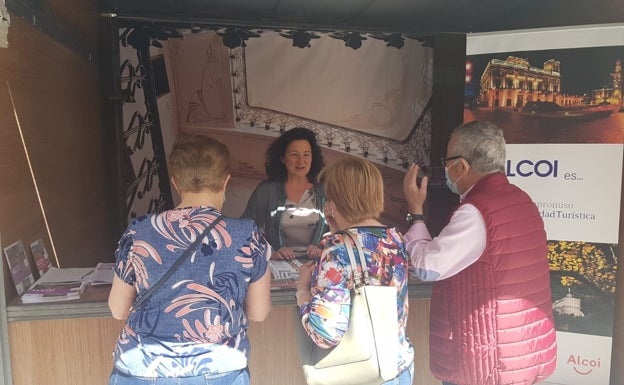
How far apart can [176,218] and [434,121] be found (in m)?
3.52

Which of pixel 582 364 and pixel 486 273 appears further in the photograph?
pixel 582 364

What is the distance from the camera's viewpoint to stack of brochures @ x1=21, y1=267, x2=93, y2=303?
1807 millimetres

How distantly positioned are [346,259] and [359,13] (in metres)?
3.01

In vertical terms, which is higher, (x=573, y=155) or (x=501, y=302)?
(x=573, y=155)

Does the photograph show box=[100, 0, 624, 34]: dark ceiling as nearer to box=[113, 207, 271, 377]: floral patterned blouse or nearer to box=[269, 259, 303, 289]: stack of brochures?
box=[269, 259, 303, 289]: stack of brochures

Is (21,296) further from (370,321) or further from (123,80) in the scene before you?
(123,80)

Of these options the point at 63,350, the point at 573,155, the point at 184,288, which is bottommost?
the point at 63,350

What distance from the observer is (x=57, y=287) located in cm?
190

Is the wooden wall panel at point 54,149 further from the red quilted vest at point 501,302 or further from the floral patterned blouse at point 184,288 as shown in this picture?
the red quilted vest at point 501,302

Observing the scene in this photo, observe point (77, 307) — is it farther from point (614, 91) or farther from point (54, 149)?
point (614, 91)

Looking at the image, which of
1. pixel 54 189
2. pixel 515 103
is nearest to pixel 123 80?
pixel 54 189

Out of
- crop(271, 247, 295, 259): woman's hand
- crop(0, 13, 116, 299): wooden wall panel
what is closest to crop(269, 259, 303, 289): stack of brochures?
crop(271, 247, 295, 259): woman's hand

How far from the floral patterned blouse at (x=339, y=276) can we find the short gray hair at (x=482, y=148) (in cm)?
43

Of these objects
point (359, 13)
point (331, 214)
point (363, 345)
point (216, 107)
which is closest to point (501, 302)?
point (363, 345)
